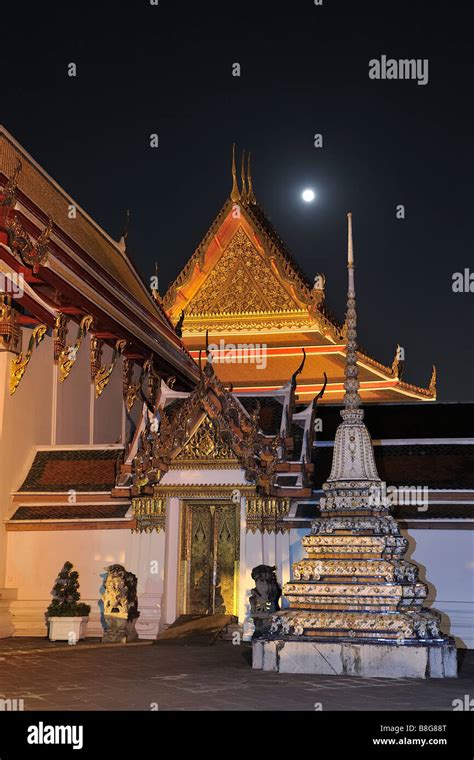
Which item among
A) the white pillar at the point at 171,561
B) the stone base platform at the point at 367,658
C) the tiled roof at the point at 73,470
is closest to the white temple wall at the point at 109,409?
the tiled roof at the point at 73,470

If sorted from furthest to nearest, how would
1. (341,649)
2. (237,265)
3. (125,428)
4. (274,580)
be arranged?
(237,265), (125,428), (274,580), (341,649)

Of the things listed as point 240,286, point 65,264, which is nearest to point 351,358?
point 65,264

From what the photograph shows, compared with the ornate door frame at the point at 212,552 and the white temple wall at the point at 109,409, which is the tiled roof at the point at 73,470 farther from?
the white temple wall at the point at 109,409

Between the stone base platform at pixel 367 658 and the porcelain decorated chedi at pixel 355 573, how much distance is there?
8cm

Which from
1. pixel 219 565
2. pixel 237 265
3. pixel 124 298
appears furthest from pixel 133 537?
pixel 237 265

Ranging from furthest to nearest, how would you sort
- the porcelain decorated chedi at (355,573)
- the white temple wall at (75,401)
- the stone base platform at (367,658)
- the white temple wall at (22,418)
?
1. the white temple wall at (75,401)
2. the white temple wall at (22,418)
3. the porcelain decorated chedi at (355,573)
4. the stone base platform at (367,658)

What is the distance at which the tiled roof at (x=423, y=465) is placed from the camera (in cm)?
1135

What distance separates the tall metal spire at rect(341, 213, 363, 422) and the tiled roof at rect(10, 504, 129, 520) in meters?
4.38

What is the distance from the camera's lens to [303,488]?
36.9ft

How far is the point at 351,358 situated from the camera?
8539 millimetres

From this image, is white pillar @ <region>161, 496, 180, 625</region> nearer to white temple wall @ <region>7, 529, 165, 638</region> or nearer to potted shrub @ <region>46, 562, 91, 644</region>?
white temple wall @ <region>7, 529, 165, 638</region>

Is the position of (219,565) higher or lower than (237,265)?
lower

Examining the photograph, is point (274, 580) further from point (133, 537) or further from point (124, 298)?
point (124, 298)

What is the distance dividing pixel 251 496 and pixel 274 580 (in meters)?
1.22
